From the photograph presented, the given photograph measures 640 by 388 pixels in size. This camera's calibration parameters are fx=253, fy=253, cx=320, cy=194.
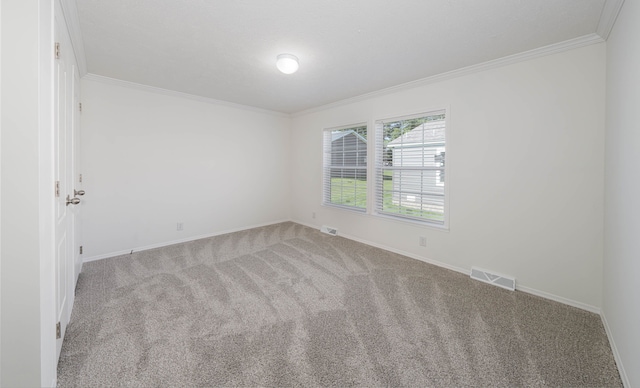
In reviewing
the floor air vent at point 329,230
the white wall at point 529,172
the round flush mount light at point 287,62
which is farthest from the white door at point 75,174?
the white wall at point 529,172

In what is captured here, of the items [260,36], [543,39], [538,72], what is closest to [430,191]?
[538,72]

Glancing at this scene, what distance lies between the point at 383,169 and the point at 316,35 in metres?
2.27

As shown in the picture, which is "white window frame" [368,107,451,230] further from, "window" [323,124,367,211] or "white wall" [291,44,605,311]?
"window" [323,124,367,211]

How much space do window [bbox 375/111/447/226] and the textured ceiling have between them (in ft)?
2.22

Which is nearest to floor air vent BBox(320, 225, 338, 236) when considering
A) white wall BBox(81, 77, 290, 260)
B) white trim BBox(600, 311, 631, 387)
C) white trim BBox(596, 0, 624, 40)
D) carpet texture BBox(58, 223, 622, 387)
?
white wall BBox(81, 77, 290, 260)

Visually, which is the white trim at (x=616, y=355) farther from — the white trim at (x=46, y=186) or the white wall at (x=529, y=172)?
the white trim at (x=46, y=186)

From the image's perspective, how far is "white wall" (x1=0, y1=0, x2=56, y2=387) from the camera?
114 cm

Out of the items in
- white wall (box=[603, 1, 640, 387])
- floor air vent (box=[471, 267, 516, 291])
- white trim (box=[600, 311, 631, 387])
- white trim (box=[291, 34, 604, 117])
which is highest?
white trim (box=[291, 34, 604, 117])

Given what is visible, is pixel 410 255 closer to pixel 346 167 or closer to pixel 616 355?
pixel 346 167

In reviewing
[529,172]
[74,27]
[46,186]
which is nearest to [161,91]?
[74,27]

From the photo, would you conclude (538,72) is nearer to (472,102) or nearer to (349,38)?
(472,102)

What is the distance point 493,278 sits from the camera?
2.78m

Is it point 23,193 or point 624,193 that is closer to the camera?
point 23,193

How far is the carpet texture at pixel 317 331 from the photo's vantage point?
1.54 m
